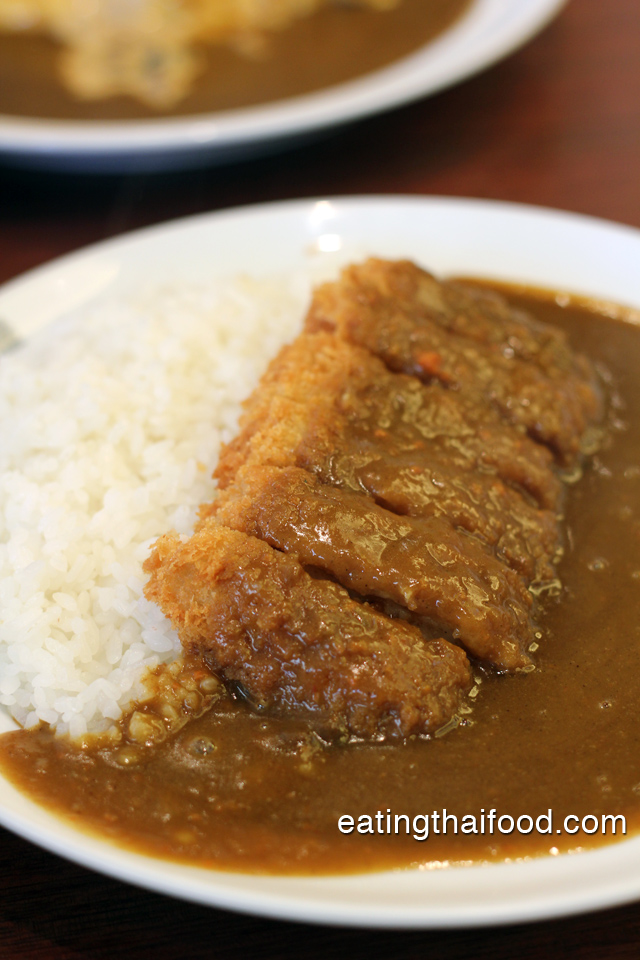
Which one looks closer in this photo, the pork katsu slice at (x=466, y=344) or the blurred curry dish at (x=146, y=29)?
the pork katsu slice at (x=466, y=344)

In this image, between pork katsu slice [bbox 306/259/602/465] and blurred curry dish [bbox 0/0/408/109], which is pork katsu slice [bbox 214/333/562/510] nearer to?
pork katsu slice [bbox 306/259/602/465]

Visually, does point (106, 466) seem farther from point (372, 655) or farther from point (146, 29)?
point (146, 29)

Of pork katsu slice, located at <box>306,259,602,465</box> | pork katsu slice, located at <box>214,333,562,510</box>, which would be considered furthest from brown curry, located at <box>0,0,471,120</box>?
pork katsu slice, located at <box>214,333,562,510</box>

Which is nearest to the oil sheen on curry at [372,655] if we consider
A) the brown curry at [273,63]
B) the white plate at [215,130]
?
the white plate at [215,130]

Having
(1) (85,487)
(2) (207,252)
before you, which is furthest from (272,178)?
(1) (85,487)

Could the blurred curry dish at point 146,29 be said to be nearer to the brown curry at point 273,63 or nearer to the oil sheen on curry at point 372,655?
the brown curry at point 273,63

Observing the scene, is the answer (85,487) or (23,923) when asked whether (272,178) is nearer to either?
(85,487)

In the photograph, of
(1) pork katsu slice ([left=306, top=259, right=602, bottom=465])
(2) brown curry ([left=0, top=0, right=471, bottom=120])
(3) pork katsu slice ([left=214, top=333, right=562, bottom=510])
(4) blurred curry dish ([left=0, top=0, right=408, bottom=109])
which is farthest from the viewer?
(4) blurred curry dish ([left=0, top=0, right=408, bottom=109])
